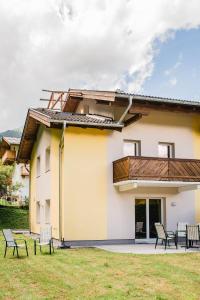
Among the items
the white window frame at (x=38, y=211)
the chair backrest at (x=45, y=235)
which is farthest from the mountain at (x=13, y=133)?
the chair backrest at (x=45, y=235)

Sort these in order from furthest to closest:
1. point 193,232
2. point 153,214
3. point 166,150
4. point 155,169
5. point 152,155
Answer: point 166,150 → point 152,155 → point 153,214 → point 155,169 → point 193,232

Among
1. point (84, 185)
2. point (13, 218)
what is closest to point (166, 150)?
point (84, 185)

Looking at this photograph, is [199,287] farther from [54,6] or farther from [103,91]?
[54,6]

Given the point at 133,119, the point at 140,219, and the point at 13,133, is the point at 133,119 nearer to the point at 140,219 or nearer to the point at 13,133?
the point at 140,219

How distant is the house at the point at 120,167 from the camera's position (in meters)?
16.6

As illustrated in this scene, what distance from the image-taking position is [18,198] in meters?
39.6

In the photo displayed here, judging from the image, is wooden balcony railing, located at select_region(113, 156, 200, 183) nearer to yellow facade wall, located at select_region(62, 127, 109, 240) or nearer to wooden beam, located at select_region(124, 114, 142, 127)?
yellow facade wall, located at select_region(62, 127, 109, 240)

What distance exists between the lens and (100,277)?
890 cm

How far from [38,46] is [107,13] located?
707 centimetres

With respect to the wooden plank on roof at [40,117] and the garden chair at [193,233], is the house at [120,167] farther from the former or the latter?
the garden chair at [193,233]

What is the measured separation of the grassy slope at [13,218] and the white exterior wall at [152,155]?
13354 mm

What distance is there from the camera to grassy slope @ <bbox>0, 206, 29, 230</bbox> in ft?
95.7

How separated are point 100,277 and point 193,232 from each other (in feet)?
21.9

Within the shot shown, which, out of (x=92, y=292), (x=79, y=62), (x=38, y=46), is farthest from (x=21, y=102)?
(x=92, y=292)
